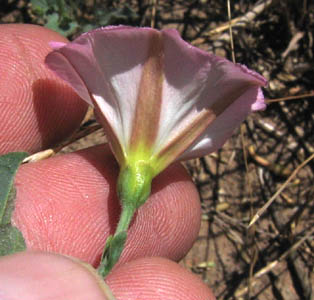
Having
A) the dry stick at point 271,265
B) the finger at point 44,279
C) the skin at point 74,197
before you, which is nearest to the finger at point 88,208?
the skin at point 74,197

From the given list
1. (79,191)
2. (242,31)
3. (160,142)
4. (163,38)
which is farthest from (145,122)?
(242,31)

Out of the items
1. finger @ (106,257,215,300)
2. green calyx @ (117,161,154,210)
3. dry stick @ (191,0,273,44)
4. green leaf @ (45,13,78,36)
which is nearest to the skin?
finger @ (106,257,215,300)

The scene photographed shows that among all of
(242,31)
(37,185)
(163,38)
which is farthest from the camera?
(242,31)

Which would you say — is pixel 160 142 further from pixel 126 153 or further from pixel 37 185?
pixel 37 185

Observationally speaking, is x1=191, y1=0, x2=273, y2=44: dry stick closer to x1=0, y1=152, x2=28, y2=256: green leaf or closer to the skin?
the skin

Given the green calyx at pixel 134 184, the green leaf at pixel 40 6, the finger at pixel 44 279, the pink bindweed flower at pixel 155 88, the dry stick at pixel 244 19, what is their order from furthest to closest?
the dry stick at pixel 244 19 → the green leaf at pixel 40 6 → the green calyx at pixel 134 184 → the pink bindweed flower at pixel 155 88 → the finger at pixel 44 279

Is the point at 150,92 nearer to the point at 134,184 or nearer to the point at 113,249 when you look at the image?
the point at 134,184

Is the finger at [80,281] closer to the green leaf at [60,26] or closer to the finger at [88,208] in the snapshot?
the finger at [88,208]
